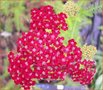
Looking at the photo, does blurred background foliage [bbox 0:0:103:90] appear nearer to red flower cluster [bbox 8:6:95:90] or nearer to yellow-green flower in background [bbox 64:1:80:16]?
yellow-green flower in background [bbox 64:1:80:16]

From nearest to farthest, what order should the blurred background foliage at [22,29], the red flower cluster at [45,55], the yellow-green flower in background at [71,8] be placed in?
the red flower cluster at [45,55] < the yellow-green flower in background at [71,8] < the blurred background foliage at [22,29]

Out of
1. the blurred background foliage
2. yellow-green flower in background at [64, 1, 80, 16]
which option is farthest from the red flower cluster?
the blurred background foliage

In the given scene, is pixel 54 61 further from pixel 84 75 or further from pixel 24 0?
pixel 24 0

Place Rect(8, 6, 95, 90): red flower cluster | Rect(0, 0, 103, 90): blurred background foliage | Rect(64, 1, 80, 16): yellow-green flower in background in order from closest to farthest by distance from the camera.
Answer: Rect(8, 6, 95, 90): red flower cluster < Rect(64, 1, 80, 16): yellow-green flower in background < Rect(0, 0, 103, 90): blurred background foliage

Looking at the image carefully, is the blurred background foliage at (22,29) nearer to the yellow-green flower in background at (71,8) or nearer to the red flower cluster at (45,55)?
the yellow-green flower in background at (71,8)

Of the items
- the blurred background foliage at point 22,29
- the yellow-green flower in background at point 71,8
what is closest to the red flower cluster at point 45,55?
the yellow-green flower in background at point 71,8

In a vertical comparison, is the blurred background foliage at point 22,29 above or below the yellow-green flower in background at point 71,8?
below

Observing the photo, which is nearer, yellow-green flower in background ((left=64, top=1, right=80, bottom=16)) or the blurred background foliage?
yellow-green flower in background ((left=64, top=1, right=80, bottom=16))

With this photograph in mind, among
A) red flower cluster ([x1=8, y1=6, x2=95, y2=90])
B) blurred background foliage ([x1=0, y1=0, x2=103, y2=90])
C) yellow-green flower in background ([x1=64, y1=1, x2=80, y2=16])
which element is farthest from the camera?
blurred background foliage ([x1=0, y1=0, x2=103, y2=90])
